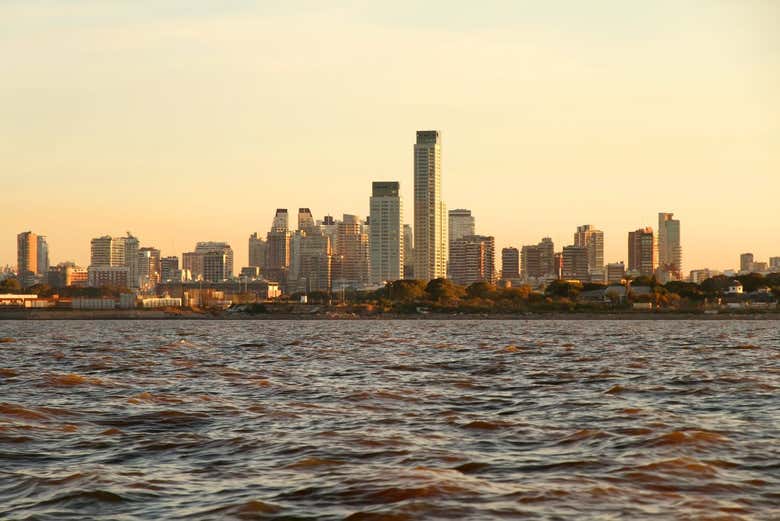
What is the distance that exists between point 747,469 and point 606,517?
5.47 metres

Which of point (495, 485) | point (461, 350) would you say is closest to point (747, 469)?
point (495, 485)

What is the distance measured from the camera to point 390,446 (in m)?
23.9

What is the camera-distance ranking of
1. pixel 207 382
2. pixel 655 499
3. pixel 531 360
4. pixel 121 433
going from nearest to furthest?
pixel 655 499, pixel 121 433, pixel 207 382, pixel 531 360

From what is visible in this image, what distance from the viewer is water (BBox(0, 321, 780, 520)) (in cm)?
1775

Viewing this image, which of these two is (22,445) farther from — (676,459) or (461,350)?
(461,350)

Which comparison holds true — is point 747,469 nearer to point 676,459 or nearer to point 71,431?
point 676,459

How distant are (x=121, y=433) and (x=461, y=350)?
47094mm

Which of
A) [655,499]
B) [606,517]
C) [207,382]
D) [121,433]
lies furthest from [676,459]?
[207,382]

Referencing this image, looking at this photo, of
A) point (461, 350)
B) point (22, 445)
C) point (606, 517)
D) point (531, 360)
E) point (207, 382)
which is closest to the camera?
point (606, 517)

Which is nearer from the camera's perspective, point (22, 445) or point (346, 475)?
point (346, 475)

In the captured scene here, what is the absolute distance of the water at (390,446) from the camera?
17.8m

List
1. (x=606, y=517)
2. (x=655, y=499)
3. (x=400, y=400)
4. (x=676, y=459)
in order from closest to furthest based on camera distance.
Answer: (x=606, y=517) < (x=655, y=499) < (x=676, y=459) < (x=400, y=400)

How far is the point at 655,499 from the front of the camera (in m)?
18.1

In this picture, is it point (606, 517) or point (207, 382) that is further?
point (207, 382)
